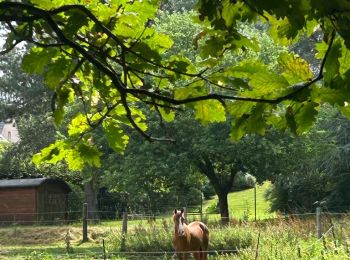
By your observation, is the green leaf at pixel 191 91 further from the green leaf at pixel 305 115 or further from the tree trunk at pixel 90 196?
the tree trunk at pixel 90 196

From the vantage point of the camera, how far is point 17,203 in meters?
31.5

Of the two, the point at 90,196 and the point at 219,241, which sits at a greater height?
the point at 90,196

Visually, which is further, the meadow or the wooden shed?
the wooden shed

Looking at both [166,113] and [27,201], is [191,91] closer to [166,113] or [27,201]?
[166,113]

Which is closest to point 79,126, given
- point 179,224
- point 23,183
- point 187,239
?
point 179,224

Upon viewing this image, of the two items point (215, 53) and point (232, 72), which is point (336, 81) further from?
point (215, 53)

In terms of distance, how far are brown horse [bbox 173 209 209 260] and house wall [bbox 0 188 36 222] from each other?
20.1 meters

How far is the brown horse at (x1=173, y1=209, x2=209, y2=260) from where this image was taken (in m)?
11.7

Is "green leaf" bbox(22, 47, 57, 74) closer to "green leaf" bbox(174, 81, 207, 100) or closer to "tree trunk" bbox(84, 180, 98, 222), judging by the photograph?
"green leaf" bbox(174, 81, 207, 100)

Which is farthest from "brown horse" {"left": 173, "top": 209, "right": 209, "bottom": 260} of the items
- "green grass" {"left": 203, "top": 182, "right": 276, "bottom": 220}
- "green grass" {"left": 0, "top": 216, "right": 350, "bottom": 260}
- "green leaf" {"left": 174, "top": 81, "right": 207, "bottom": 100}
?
"green grass" {"left": 203, "top": 182, "right": 276, "bottom": 220}

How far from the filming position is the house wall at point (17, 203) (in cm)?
3109

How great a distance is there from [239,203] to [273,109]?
36373 millimetres

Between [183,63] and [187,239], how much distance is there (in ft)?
32.9

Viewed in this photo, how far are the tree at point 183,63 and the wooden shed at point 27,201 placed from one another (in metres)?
29.1
